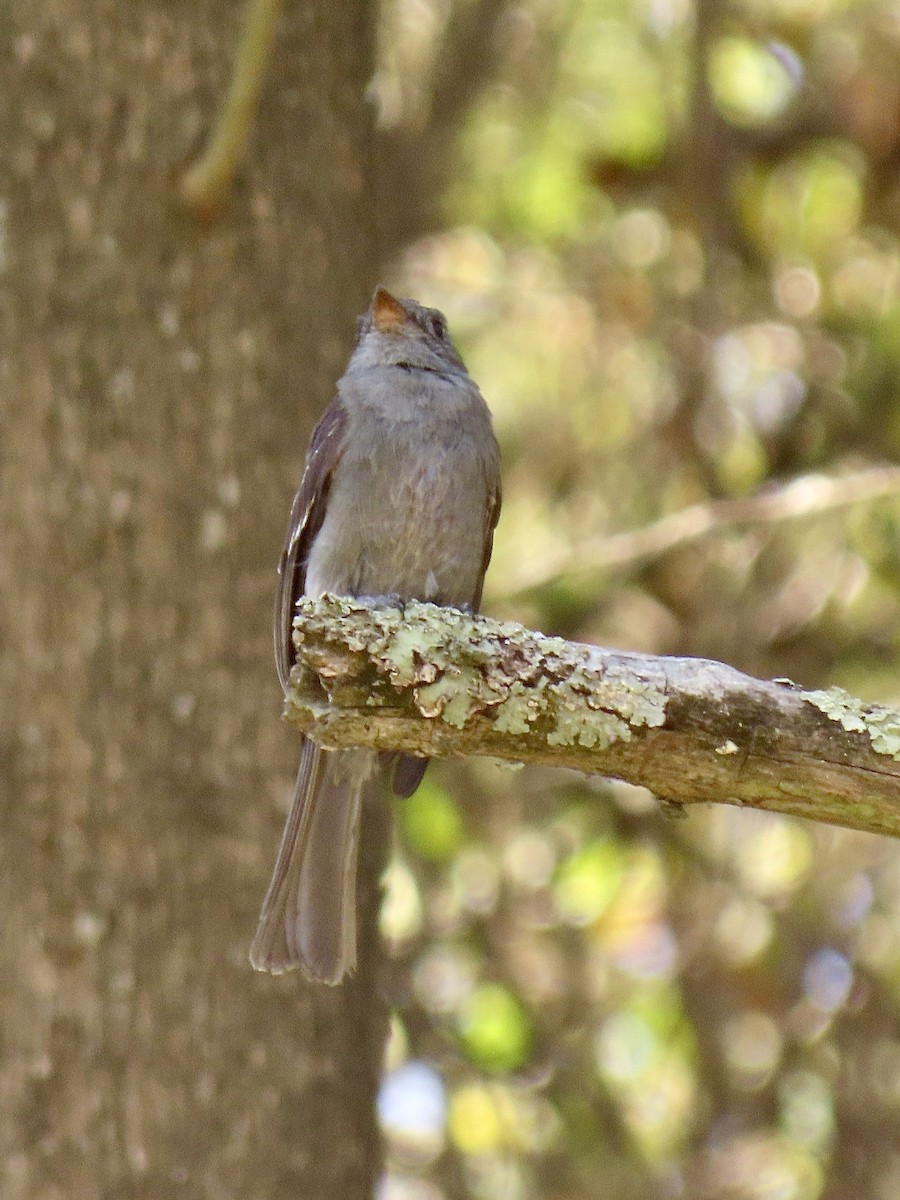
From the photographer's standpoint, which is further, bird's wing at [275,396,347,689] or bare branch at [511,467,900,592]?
bare branch at [511,467,900,592]

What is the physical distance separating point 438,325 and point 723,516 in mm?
1012

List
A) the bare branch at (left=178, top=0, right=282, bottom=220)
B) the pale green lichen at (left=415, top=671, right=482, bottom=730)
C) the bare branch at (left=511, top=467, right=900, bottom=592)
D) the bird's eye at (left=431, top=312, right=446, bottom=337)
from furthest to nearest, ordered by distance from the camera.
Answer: the bare branch at (left=511, top=467, right=900, bottom=592) < the bird's eye at (left=431, top=312, right=446, bottom=337) < the bare branch at (left=178, top=0, right=282, bottom=220) < the pale green lichen at (left=415, top=671, right=482, bottom=730)

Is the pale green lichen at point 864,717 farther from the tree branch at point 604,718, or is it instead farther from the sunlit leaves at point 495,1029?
the sunlit leaves at point 495,1029

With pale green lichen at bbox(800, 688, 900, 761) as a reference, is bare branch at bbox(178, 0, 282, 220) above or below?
above

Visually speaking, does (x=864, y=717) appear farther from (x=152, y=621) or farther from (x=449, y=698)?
(x=152, y=621)

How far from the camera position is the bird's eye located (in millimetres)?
4230

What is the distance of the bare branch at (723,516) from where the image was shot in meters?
4.62

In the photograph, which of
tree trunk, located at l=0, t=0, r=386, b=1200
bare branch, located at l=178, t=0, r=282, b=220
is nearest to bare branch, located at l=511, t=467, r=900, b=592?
tree trunk, located at l=0, t=0, r=386, b=1200

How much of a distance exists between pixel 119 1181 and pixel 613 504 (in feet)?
9.67

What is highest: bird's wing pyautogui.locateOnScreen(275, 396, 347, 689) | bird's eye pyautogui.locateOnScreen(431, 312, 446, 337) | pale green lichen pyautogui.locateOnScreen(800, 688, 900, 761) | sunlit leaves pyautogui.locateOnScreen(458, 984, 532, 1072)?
bird's eye pyautogui.locateOnScreen(431, 312, 446, 337)

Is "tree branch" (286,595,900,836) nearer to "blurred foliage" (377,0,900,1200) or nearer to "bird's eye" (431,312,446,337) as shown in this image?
"bird's eye" (431,312,446,337)

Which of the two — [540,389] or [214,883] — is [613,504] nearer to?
[540,389]

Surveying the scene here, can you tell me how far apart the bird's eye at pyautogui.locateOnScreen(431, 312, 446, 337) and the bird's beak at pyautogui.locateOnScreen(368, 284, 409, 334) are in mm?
189

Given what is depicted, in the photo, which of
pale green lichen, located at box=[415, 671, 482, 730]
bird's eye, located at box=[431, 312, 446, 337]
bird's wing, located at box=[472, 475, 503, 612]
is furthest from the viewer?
bird's eye, located at box=[431, 312, 446, 337]
